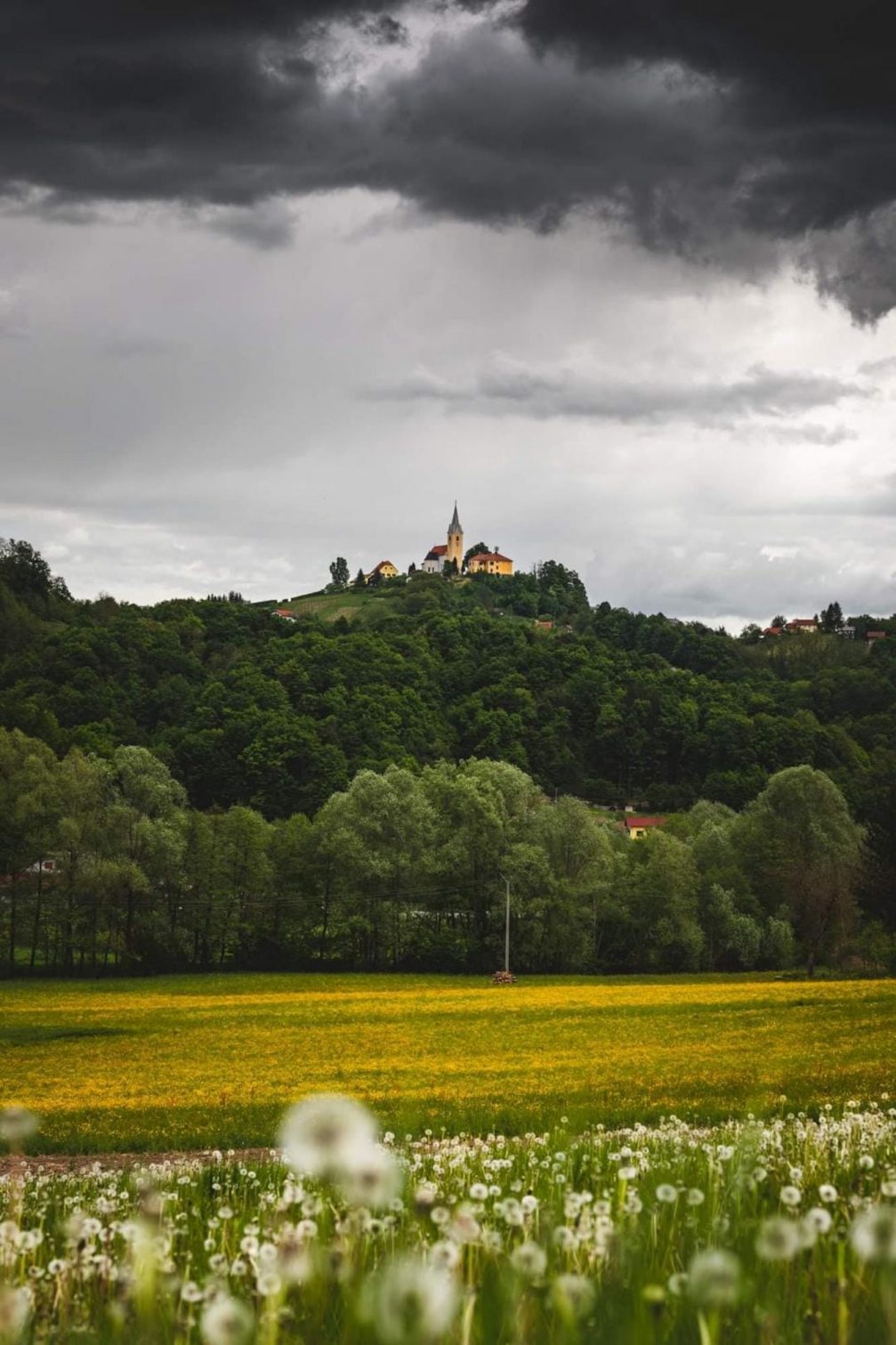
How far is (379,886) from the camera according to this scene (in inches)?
3344

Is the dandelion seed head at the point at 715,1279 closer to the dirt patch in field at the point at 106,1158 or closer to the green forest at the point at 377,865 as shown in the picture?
the dirt patch in field at the point at 106,1158

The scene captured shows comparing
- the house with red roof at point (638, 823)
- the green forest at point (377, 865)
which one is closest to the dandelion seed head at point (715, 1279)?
the green forest at point (377, 865)

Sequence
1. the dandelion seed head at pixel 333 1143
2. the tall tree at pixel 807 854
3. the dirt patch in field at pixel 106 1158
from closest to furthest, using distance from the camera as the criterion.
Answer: the dandelion seed head at pixel 333 1143 < the dirt patch in field at pixel 106 1158 < the tall tree at pixel 807 854

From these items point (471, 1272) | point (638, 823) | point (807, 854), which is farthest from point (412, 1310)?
point (638, 823)

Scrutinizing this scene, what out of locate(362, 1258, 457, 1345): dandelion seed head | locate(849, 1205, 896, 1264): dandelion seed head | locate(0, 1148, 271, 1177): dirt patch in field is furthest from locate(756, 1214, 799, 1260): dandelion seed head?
locate(0, 1148, 271, 1177): dirt patch in field

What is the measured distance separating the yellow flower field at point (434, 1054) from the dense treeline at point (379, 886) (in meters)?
12.4

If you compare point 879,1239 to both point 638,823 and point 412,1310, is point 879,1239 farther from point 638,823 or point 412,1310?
point 638,823

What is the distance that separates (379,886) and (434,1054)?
4849cm

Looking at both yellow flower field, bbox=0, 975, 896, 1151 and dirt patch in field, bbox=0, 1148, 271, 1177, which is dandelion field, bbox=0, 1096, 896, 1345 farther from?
dirt patch in field, bbox=0, 1148, 271, 1177

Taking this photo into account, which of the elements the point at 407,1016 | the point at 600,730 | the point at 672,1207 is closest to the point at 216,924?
the point at 407,1016

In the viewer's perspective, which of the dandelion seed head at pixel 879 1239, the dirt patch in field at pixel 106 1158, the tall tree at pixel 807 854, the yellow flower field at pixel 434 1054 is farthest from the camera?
Answer: the tall tree at pixel 807 854

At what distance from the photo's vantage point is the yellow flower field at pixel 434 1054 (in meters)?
21.2

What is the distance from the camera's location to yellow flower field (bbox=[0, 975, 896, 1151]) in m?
21.2

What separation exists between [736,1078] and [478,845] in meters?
61.3
